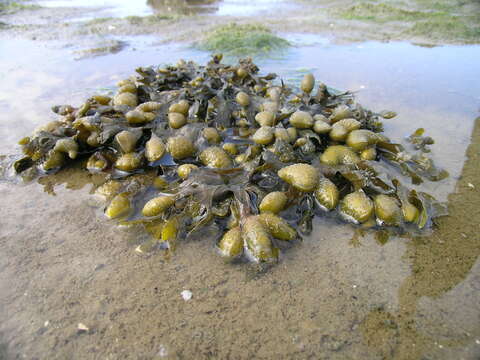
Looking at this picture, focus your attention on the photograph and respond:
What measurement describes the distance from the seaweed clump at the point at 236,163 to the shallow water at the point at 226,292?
11 cm

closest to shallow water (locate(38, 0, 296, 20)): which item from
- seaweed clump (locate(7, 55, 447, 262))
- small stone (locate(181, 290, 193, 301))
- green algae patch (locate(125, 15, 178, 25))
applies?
green algae patch (locate(125, 15, 178, 25))

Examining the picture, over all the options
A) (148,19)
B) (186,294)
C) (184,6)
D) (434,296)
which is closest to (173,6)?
(184,6)

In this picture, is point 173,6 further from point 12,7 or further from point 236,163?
point 236,163

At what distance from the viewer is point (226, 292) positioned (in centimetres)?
127

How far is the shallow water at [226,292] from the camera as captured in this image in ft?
3.56

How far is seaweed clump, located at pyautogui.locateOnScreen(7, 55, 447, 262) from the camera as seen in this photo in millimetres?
1562

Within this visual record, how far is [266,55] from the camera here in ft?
13.7

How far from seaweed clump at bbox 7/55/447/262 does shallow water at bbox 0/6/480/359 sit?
0.11 m

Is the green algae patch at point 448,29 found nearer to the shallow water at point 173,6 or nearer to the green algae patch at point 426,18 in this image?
the green algae patch at point 426,18

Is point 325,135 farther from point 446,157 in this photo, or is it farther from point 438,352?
point 438,352

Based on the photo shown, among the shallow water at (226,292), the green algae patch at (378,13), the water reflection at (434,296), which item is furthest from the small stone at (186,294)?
the green algae patch at (378,13)

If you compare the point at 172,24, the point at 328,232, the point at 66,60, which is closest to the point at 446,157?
the point at 328,232

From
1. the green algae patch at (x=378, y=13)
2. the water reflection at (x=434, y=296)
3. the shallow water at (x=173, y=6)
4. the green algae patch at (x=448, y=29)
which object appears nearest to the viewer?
the water reflection at (x=434, y=296)

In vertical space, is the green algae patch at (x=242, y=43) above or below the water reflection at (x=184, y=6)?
below
